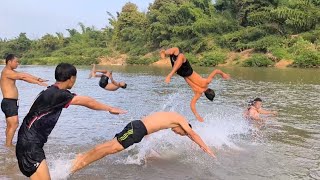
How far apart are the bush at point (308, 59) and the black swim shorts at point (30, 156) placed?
32.5 m

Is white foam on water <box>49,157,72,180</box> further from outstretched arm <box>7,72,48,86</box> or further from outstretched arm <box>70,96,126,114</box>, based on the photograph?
outstretched arm <box>70,96,126,114</box>

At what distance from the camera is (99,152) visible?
5555 mm

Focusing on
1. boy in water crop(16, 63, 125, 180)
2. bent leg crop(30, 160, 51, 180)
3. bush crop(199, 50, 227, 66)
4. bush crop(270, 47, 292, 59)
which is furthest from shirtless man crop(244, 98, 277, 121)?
bush crop(199, 50, 227, 66)

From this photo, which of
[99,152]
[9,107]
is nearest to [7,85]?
[9,107]

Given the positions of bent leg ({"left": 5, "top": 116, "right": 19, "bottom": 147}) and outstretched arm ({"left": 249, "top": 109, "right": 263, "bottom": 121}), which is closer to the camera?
bent leg ({"left": 5, "top": 116, "right": 19, "bottom": 147})

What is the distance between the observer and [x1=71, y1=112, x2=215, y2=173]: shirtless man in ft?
17.5

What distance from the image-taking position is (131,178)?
243 inches

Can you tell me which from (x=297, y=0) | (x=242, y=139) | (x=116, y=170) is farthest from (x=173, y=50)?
(x=297, y=0)

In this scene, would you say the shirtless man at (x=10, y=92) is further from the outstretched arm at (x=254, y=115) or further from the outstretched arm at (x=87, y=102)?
the outstretched arm at (x=254, y=115)

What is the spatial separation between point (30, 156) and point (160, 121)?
187 cm

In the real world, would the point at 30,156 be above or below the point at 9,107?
→ above

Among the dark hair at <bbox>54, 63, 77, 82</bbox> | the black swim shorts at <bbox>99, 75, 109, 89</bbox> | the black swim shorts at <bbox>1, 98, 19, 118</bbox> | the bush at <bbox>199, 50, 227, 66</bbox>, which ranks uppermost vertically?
the dark hair at <bbox>54, 63, 77, 82</bbox>

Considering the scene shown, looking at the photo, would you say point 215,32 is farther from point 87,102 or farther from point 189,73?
point 87,102

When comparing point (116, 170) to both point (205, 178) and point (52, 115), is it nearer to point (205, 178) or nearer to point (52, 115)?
point (205, 178)
